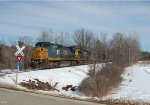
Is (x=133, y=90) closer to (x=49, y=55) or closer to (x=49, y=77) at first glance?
(x=49, y=77)

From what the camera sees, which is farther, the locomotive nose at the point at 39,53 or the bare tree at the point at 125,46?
the bare tree at the point at 125,46

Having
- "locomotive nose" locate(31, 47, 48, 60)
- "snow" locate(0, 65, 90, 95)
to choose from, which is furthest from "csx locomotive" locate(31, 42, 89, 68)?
"snow" locate(0, 65, 90, 95)

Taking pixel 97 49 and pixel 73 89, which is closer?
pixel 73 89

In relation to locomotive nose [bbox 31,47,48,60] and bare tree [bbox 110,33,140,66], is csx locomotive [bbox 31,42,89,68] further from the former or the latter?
bare tree [bbox 110,33,140,66]

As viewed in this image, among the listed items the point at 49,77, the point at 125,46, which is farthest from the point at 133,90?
the point at 125,46

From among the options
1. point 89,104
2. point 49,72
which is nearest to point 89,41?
point 49,72

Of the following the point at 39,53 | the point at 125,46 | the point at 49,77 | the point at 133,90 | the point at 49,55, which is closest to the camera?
the point at 133,90

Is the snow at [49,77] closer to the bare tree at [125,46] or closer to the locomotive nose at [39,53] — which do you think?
the locomotive nose at [39,53]

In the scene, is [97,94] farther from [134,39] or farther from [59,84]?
[134,39]

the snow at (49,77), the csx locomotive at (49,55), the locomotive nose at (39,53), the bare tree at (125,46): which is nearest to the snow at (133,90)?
the snow at (49,77)

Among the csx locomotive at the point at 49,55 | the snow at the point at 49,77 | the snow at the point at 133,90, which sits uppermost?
the csx locomotive at the point at 49,55

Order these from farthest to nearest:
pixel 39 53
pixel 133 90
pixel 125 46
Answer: pixel 125 46
pixel 39 53
pixel 133 90

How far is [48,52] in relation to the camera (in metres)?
41.9

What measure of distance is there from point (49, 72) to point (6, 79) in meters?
7.68
